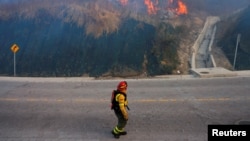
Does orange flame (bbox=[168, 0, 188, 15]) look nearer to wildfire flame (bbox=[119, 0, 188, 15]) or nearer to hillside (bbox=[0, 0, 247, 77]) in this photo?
wildfire flame (bbox=[119, 0, 188, 15])

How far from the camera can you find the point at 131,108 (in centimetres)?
1158

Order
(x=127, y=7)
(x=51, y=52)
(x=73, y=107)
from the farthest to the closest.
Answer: (x=127, y=7)
(x=51, y=52)
(x=73, y=107)

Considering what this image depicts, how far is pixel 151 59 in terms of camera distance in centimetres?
2381

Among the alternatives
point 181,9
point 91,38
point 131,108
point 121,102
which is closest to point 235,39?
point 181,9

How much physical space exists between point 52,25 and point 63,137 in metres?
20.1

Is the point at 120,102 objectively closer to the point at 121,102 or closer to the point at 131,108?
the point at 121,102

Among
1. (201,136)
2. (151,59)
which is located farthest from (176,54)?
(201,136)

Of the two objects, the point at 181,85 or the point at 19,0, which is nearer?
the point at 181,85

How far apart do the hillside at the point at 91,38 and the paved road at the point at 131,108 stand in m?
7.28

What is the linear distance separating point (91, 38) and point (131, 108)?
15342mm

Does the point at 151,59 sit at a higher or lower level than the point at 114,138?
higher

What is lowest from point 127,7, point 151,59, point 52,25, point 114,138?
point 114,138

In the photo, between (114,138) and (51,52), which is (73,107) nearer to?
(114,138)

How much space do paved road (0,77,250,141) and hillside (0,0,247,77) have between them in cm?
728
